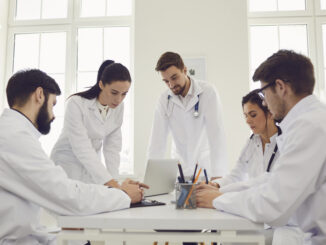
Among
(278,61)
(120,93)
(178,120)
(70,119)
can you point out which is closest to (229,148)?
(178,120)

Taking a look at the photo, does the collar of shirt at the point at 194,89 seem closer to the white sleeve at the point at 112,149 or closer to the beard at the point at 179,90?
the beard at the point at 179,90

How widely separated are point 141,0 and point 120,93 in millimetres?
1813

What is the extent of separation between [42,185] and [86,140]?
0.78 m

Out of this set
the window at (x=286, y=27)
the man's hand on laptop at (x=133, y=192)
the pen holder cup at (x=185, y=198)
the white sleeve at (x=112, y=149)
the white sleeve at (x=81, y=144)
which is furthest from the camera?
the window at (x=286, y=27)

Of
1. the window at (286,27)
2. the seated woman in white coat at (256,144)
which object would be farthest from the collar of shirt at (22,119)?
the window at (286,27)

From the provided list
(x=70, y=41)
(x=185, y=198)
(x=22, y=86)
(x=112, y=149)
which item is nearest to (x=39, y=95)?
(x=22, y=86)

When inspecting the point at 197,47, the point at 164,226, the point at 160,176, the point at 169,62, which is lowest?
the point at 164,226

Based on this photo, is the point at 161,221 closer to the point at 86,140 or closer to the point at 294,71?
the point at 294,71

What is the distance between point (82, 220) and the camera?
1.00 meters

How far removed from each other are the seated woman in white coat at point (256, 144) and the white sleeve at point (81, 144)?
2.23 ft

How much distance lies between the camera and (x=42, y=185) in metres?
1.08

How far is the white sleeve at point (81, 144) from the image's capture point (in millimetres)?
1739

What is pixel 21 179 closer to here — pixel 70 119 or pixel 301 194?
pixel 70 119

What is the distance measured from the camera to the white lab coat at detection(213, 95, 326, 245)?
0.94 meters
